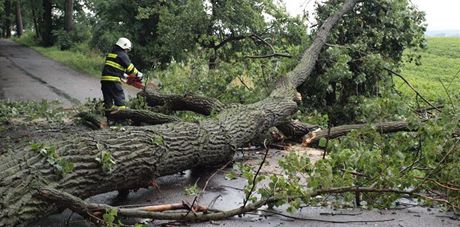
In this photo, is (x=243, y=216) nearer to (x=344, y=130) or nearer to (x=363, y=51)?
(x=344, y=130)

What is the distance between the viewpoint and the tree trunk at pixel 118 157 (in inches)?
126

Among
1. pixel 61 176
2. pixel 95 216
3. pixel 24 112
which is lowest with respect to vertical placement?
pixel 24 112

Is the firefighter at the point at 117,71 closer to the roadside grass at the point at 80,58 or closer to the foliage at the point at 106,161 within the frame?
the foliage at the point at 106,161

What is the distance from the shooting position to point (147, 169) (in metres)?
4.26

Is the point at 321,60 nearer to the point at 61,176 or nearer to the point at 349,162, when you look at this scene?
the point at 349,162

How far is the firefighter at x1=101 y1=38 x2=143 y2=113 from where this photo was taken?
7.82 meters

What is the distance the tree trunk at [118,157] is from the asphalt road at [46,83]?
6.15 metres

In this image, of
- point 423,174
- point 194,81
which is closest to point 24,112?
point 194,81

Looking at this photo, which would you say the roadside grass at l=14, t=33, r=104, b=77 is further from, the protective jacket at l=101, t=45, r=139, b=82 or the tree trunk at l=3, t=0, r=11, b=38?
the tree trunk at l=3, t=0, r=11, b=38

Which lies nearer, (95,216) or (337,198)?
(95,216)

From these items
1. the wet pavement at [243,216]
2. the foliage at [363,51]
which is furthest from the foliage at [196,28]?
the wet pavement at [243,216]

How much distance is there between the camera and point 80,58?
63.4 feet

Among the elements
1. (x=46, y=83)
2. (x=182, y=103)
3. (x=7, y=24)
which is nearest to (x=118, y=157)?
(x=182, y=103)

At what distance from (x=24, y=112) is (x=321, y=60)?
5536 mm
